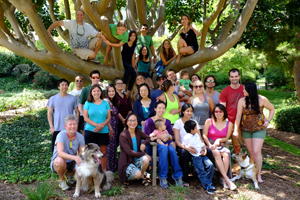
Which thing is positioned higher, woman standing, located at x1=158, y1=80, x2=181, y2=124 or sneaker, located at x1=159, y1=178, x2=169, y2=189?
woman standing, located at x1=158, y1=80, x2=181, y2=124

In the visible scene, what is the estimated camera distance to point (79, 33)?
5.80m

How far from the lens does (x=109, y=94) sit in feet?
16.1

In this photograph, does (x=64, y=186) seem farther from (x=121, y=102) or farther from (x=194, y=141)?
(x=194, y=141)

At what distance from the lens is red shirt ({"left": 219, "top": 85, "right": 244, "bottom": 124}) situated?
16.1 feet

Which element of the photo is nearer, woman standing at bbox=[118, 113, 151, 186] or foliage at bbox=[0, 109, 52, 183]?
woman standing at bbox=[118, 113, 151, 186]

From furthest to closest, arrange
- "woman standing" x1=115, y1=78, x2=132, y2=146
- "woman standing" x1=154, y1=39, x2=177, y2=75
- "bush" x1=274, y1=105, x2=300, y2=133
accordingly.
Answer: "bush" x1=274, y1=105, x2=300, y2=133 → "woman standing" x1=154, y1=39, x2=177, y2=75 → "woman standing" x1=115, y1=78, x2=132, y2=146

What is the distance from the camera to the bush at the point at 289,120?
10969 millimetres

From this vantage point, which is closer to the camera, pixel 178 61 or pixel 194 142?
pixel 194 142

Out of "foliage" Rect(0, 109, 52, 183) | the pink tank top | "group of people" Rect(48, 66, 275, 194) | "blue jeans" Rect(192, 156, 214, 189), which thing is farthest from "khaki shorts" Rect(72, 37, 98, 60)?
"blue jeans" Rect(192, 156, 214, 189)

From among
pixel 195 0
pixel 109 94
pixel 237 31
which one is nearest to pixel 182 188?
pixel 109 94

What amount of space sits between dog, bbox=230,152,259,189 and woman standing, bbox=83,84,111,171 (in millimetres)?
2453

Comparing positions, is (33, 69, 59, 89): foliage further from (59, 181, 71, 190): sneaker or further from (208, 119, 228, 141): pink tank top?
(208, 119, 228, 141): pink tank top

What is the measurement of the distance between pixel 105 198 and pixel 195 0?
795 cm

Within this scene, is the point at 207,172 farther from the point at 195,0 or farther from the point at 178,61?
the point at 195,0
